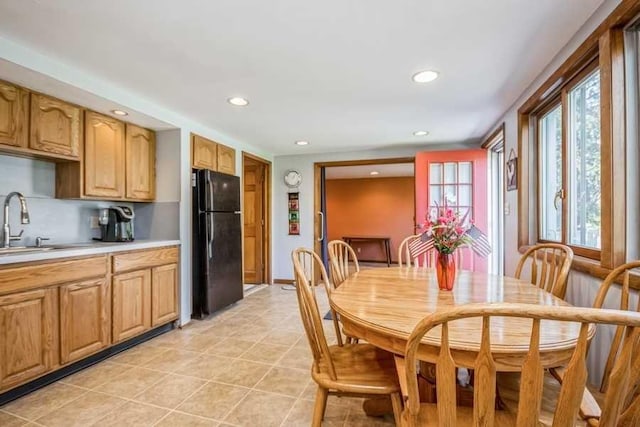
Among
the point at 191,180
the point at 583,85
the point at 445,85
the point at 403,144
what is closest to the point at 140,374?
the point at 191,180

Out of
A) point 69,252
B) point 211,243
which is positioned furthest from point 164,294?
point 69,252

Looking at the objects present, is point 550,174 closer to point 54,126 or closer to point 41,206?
point 54,126

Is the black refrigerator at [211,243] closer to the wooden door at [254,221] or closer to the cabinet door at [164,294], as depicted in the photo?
the cabinet door at [164,294]

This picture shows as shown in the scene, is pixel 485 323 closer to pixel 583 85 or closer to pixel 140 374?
pixel 583 85

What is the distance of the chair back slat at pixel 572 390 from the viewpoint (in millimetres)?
650

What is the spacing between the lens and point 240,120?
3.21 metres

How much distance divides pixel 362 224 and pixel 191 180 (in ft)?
16.7

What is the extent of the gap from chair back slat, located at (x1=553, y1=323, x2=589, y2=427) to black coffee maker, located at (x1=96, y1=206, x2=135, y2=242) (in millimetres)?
3205

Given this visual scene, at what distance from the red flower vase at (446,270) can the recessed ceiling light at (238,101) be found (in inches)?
79.5

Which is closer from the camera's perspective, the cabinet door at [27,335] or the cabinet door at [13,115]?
the cabinet door at [27,335]

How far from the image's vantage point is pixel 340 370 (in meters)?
1.37

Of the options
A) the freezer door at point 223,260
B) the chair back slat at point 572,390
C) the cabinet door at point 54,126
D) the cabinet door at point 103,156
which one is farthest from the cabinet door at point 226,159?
the chair back slat at point 572,390

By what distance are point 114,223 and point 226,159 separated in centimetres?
146

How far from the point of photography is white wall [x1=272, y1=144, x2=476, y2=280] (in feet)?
16.0
